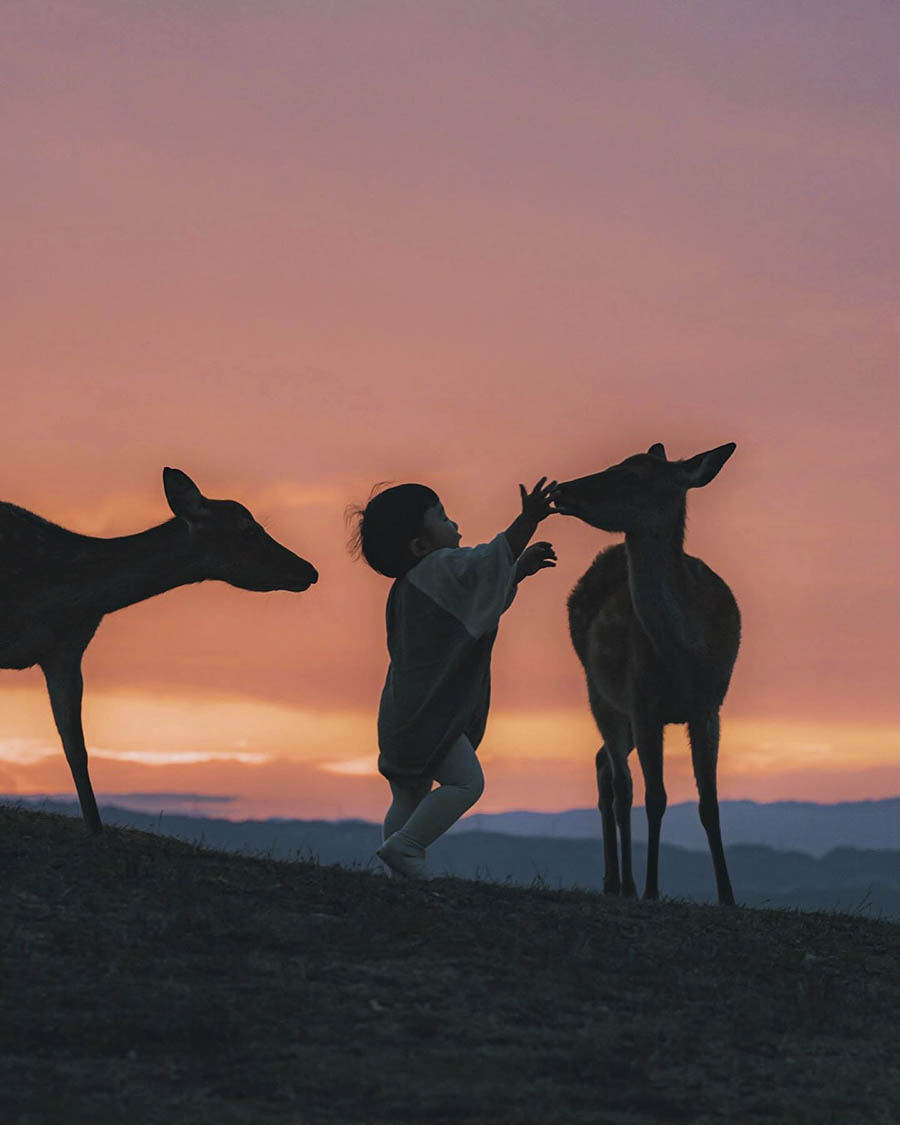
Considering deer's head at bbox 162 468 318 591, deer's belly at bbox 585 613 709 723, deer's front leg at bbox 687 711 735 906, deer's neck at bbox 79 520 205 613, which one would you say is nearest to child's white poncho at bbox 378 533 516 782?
deer's head at bbox 162 468 318 591

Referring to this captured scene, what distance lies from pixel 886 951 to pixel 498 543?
341 centimetres

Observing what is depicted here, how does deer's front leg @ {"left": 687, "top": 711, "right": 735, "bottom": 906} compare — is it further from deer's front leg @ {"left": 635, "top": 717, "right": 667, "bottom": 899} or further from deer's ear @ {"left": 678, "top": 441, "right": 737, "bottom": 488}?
deer's ear @ {"left": 678, "top": 441, "right": 737, "bottom": 488}

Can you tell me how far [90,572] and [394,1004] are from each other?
5.15 m

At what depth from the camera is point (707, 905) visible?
1132 centimetres

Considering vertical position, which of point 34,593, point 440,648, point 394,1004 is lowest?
point 394,1004

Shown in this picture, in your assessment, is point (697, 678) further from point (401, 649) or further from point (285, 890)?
point (285, 890)

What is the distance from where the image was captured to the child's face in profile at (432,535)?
10.3 meters

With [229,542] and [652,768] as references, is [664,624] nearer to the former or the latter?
[652,768]

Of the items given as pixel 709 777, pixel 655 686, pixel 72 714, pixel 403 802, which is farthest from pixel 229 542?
pixel 709 777

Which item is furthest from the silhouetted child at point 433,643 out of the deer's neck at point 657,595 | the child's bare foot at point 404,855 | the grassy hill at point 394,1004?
the deer's neck at point 657,595

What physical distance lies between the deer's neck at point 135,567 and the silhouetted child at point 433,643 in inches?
81.8

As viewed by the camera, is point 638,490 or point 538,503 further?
point 638,490

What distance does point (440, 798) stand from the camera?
32.4 feet

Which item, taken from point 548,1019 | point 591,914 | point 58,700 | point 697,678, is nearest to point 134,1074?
point 548,1019
